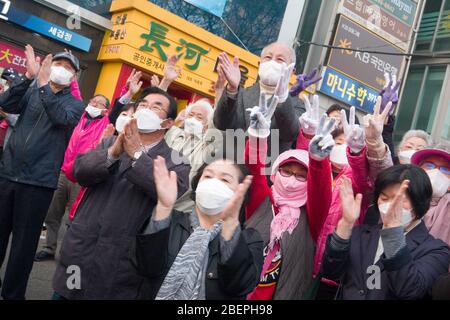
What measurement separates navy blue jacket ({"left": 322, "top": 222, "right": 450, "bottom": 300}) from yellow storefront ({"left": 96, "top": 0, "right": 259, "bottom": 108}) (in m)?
6.41

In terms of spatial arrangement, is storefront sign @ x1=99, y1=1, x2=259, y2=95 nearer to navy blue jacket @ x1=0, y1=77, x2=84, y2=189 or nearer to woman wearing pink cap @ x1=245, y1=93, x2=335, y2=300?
navy blue jacket @ x1=0, y1=77, x2=84, y2=189

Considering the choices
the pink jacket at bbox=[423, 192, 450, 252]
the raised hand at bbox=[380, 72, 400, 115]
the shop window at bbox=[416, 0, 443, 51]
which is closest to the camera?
the pink jacket at bbox=[423, 192, 450, 252]

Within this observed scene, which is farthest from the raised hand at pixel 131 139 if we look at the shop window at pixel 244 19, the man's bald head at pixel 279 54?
the shop window at pixel 244 19

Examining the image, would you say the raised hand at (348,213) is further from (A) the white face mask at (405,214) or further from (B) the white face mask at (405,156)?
(B) the white face mask at (405,156)

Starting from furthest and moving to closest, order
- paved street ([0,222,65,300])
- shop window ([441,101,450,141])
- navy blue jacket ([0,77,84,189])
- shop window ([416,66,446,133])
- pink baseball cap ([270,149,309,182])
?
shop window ([416,66,446,133]) → shop window ([441,101,450,141]) → paved street ([0,222,65,300]) → navy blue jacket ([0,77,84,189]) → pink baseball cap ([270,149,309,182])

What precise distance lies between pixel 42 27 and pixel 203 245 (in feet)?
22.5

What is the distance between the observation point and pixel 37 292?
354cm

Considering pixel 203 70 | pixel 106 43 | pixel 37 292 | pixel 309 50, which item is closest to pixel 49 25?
pixel 106 43

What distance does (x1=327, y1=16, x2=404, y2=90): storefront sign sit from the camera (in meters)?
11.0

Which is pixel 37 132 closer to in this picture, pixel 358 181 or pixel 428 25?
pixel 358 181

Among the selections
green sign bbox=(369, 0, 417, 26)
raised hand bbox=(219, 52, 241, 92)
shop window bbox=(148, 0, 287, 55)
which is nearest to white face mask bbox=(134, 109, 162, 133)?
raised hand bbox=(219, 52, 241, 92)

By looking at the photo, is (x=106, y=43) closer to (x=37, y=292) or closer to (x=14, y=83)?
(x=14, y=83)

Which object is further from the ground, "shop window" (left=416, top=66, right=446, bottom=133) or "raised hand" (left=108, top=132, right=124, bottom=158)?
"shop window" (left=416, top=66, right=446, bottom=133)

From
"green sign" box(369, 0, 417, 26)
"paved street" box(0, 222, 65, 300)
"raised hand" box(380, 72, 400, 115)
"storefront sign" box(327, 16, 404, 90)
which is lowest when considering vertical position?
"paved street" box(0, 222, 65, 300)
